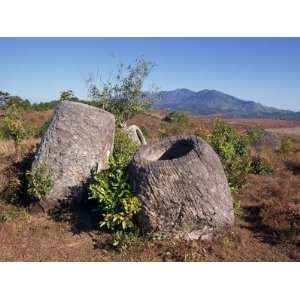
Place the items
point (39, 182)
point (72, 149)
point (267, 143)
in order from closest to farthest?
point (39, 182) < point (72, 149) < point (267, 143)

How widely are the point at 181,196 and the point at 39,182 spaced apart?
3.41 meters

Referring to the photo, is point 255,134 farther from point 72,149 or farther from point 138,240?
point 138,240

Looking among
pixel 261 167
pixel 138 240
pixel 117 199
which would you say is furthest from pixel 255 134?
pixel 138 240

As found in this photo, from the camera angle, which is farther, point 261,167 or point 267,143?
point 267,143

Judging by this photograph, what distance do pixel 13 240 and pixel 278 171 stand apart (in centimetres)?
990

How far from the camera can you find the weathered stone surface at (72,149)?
860 cm

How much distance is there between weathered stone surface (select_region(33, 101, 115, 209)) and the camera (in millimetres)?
8602

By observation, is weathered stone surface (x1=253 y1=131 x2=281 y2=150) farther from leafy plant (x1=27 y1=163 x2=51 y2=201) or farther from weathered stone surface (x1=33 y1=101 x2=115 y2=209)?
leafy plant (x1=27 y1=163 x2=51 y2=201)

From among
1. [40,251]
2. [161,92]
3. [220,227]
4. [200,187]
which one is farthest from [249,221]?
[161,92]

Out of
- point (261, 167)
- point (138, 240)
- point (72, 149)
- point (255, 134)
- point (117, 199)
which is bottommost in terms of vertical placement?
point (138, 240)

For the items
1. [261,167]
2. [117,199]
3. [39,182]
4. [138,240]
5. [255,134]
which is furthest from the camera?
[255,134]

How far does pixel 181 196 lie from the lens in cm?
705

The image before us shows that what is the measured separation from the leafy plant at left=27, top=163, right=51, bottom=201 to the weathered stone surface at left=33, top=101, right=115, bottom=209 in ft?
0.37
